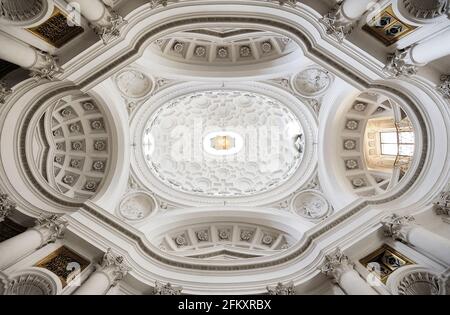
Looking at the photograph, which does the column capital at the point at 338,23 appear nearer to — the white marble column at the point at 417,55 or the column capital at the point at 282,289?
the white marble column at the point at 417,55

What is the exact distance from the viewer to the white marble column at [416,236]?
12.2 metres

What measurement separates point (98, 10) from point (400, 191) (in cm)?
1274

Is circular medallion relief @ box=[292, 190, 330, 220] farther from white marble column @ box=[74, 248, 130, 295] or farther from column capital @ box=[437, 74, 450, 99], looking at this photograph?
white marble column @ box=[74, 248, 130, 295]

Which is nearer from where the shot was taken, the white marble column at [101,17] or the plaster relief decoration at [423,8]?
the plaster relief decoration at [423,8]

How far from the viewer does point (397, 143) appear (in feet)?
61.2

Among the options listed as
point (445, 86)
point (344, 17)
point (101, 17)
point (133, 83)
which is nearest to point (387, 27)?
point (344, 17)

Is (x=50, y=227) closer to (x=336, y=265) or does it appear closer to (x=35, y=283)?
(x=35, y=283)

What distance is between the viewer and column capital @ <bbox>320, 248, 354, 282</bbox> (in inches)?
557

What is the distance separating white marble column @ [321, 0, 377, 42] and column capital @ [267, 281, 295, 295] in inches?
369

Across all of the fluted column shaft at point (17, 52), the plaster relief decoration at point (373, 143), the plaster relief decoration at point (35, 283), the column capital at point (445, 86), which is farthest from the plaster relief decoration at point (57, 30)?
the plaster relief decoration at point (373, 143)

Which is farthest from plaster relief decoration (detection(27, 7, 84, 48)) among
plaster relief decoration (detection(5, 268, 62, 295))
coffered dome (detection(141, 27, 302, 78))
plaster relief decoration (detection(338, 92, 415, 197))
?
plaster relief decoration (detection(338, 92, 415, 197))

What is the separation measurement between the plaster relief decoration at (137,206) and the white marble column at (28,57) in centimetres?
852

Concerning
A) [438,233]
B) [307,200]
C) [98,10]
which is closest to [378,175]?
[307,200]
